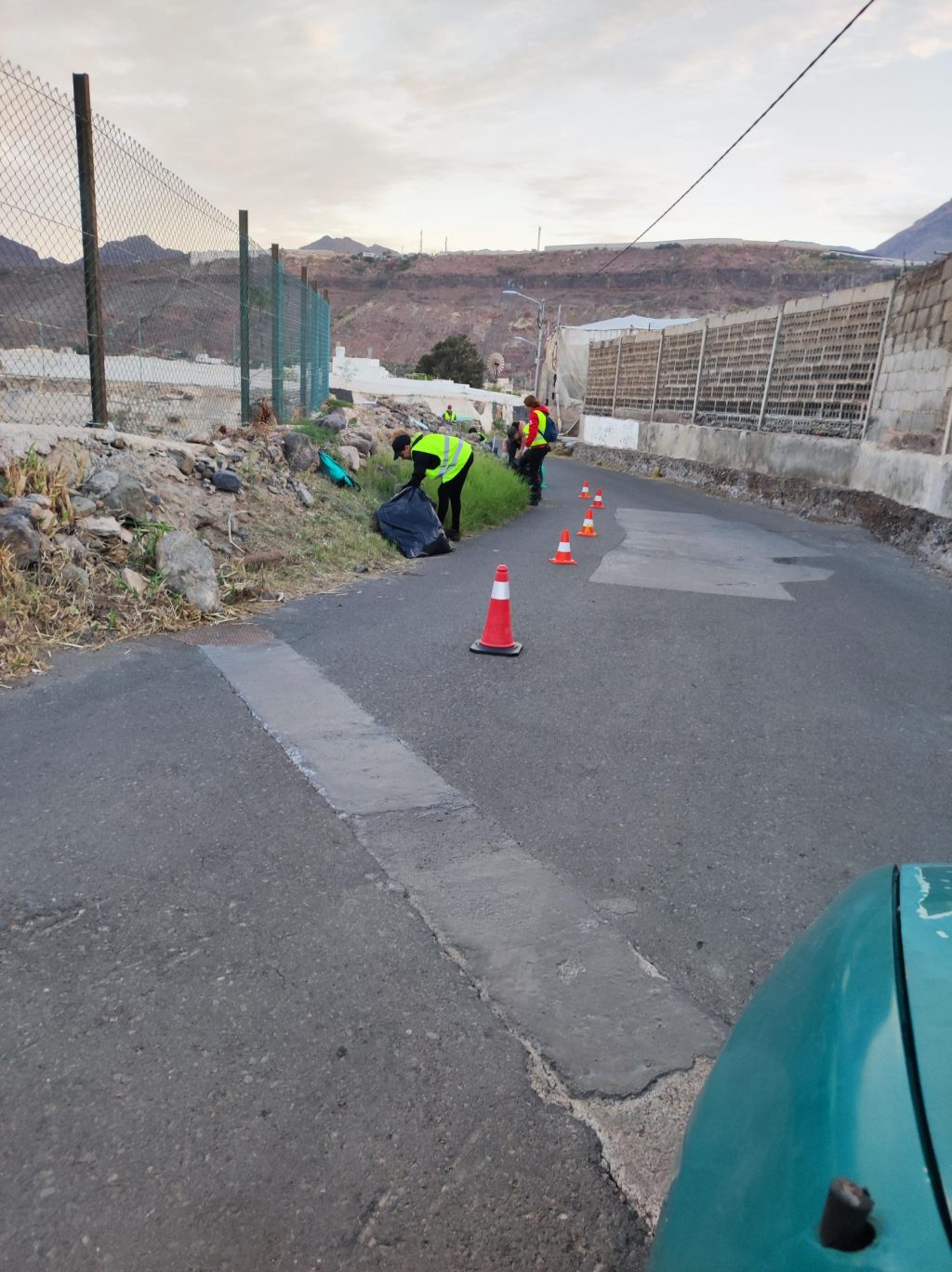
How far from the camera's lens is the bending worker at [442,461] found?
9.68 metres

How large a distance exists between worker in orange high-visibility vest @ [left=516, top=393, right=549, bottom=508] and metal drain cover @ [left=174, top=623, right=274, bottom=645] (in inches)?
358

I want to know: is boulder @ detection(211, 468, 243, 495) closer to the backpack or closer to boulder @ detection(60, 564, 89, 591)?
the backpack

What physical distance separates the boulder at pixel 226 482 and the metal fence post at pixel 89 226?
1366 mm

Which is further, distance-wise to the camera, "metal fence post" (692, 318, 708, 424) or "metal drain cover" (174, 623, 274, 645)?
"metal fence post" (692, 318, 708, 424)

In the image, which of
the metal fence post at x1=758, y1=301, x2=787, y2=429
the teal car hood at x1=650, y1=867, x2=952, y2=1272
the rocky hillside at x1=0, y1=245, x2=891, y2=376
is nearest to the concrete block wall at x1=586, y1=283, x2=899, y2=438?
the metal fence post at x1=758, y1=301, x2=787, y2=429

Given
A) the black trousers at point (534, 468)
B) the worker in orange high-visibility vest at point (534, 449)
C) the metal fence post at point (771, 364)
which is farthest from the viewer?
the metal fence post at point (771, 364)

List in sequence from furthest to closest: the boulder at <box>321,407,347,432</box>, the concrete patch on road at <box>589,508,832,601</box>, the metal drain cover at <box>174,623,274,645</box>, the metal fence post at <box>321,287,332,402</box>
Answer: the metal fence post at <box>321,287,332,402</box>
the boulder at <box>321,407,347,432</box>
the concrete patch on road at <box>589,508,832,601</box>
the metal drain cover at <box>174,623,274,645</box>

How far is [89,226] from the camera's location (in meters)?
7.29

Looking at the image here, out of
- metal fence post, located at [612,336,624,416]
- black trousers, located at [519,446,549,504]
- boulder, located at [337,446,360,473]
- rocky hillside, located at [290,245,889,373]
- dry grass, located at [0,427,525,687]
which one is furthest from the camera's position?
rocky hillside, located at [290,245,889,373]

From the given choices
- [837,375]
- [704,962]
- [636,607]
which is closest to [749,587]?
[636,607]

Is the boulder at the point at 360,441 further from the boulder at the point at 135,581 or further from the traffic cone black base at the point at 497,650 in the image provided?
the traffic cone black base at the point at 497,650

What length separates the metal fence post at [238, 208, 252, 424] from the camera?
36.4ft

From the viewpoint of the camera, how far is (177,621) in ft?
19.9

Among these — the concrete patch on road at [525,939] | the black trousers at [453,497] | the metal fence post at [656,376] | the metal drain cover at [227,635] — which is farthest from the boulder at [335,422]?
the metal fence post at [656,376]
